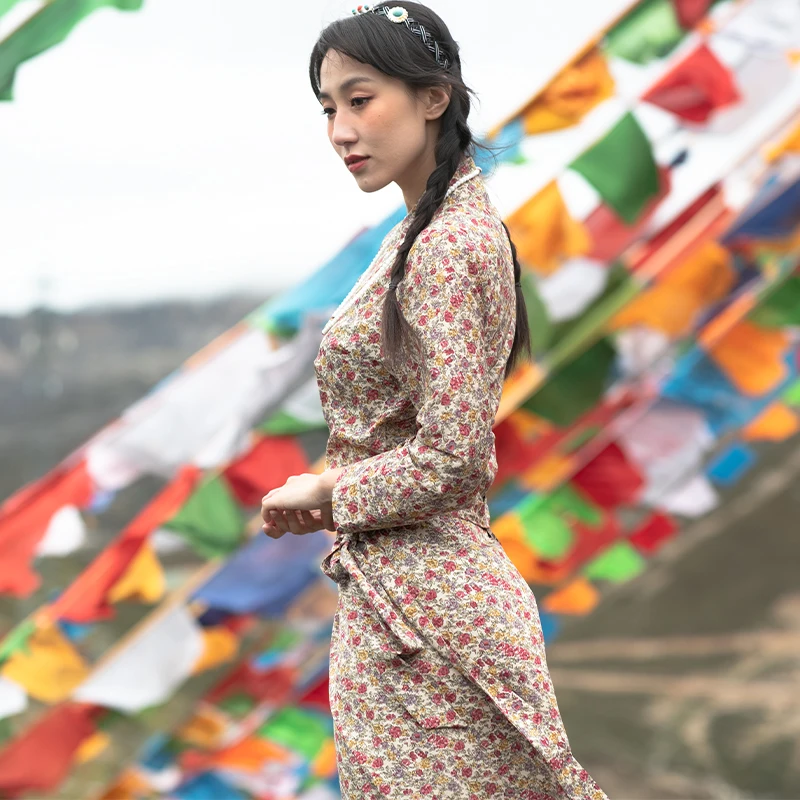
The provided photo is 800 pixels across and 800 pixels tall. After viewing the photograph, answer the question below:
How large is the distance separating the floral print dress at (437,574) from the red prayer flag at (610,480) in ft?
6.05

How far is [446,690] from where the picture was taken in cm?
143

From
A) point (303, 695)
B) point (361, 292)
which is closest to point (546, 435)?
point (303, 695)

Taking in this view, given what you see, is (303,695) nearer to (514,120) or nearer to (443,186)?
(514,120)

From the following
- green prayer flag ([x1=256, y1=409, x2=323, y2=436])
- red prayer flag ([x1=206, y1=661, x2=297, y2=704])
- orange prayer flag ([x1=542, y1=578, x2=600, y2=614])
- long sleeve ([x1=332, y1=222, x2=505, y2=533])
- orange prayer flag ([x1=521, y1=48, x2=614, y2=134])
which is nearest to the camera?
long sleeve ([x1=332, y1=222, x2=505, y2=533])

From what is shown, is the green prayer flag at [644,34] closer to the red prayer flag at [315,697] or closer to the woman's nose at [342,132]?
the red prayer flag at [315,697]

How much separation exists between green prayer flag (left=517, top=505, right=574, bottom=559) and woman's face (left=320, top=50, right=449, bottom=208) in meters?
1.84

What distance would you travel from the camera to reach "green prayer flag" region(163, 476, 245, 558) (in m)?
2.85

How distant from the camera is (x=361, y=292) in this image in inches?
58.2

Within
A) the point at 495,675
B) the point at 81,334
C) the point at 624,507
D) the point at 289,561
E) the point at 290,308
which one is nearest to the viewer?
the point at 495,675

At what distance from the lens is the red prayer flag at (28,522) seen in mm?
2865

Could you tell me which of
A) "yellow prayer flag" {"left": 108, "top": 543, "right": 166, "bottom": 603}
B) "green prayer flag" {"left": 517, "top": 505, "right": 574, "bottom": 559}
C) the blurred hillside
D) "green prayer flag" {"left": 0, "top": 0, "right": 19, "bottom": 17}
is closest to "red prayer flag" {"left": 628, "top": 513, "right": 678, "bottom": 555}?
"green prayer flag" {"left": 517, "top": 505, "right": 574, "bottom": 559}

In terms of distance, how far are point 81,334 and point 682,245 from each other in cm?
355

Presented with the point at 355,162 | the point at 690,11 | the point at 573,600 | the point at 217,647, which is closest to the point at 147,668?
the point at 217,647

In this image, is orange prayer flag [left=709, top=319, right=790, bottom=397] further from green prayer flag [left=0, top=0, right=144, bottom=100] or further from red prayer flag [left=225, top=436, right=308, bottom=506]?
green prayer flag [left=0, top=0, right=144, bottom=100]
